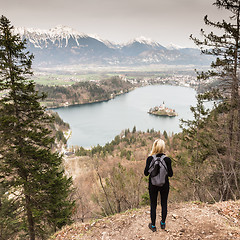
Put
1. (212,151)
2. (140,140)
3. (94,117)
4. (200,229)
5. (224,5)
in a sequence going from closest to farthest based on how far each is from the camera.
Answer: (200,229) < (224,5) < (212,151) < (140,140) < (94,117)

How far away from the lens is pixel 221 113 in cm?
995

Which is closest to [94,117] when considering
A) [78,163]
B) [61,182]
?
[78,163]

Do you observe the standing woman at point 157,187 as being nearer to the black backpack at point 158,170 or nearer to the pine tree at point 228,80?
the black backpack at point 158,170

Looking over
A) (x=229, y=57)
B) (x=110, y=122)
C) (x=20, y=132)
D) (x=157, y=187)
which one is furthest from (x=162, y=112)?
(x=157, y=187)

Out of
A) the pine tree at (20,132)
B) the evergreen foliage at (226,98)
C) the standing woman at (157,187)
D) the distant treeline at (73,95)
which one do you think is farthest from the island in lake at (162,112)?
the standing woman at (157,187)

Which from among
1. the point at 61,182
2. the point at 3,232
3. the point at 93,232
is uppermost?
the point at 93,232

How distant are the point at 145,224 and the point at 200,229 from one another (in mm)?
1418

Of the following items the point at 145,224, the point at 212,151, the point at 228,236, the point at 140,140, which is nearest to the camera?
the point at 228,236

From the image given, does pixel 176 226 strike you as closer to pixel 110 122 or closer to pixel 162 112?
pixel 110 122

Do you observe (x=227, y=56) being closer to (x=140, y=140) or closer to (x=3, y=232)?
(x=3, y=232)

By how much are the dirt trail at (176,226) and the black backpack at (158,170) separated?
1602 millimetres

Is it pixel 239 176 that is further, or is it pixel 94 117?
pixel 94 117

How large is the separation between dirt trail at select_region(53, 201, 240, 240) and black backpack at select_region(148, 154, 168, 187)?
1.60 meters

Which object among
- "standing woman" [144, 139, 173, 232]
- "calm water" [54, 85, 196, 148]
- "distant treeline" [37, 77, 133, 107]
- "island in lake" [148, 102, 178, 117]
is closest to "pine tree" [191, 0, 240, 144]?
"standing woman" [144, 139, 173, 232]
